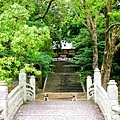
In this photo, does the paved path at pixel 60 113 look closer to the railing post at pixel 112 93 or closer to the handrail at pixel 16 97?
the handrail at pixel 16 97

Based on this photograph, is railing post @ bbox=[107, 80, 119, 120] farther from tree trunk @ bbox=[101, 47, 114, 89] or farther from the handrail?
tree trunk @ bbox=[101, 47, 114, 89]

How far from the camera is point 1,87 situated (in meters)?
7.42

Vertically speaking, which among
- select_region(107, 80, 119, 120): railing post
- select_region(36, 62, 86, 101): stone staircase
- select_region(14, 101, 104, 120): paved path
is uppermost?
select_region(107, 80, 119, 120): railing post

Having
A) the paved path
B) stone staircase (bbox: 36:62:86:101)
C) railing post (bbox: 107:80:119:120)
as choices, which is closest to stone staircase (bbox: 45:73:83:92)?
stone staircase (bbox: 36:62:86:101)

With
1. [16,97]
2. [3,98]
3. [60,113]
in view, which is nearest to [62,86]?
[16,97]

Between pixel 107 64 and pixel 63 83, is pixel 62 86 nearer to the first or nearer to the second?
pixel 63 83

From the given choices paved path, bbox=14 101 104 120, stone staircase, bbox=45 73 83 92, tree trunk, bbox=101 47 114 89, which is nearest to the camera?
paved path, bbox=14 101 104 120

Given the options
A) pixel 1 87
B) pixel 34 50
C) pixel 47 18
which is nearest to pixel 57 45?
pixel 47 18

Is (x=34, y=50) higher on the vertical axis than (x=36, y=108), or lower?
higher

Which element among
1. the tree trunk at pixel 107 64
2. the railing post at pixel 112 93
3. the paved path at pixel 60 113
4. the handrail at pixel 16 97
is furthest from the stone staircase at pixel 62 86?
the railing post at pixel 112 93

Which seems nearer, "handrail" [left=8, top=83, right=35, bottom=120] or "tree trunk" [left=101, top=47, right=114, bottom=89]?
"handrail" [left=8, top=83, right=35, bottom=120]

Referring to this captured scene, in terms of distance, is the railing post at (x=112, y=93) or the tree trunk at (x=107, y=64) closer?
the railing post at (x=112, y=93)

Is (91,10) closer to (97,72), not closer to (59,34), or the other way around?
(97,72)

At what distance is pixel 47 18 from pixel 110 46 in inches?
259
